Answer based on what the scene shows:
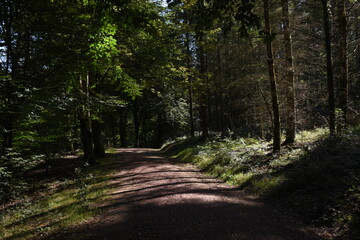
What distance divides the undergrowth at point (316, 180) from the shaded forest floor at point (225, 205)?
20 millimetres

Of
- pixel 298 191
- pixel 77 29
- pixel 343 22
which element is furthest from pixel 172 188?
pixel 343 22

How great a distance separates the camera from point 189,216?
515cm

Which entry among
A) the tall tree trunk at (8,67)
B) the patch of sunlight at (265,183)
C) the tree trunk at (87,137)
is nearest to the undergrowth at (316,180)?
the patch of sunlight at (265,183)

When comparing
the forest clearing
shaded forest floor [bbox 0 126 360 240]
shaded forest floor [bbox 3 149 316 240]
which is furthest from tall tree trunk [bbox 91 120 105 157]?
shaded forest floor [bbox 3 149 316 240]

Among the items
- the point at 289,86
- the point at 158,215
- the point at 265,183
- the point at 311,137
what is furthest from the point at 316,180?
the point at 311,137

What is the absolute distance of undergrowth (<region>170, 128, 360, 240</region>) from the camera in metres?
4.43

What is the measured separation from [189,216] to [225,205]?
3.87ft

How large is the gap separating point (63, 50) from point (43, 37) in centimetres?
112

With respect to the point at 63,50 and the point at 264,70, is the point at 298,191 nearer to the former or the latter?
the point at 63,50

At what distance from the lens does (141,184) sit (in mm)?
8430

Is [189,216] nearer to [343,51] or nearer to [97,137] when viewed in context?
[343,51]

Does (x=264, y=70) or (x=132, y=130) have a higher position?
(x=264, y=70)

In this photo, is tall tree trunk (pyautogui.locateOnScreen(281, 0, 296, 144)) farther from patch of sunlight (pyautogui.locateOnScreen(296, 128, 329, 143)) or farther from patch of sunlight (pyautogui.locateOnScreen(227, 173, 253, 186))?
patch of sunlight (pyautogui.locateOnScreen(227, 173, 253, 186))

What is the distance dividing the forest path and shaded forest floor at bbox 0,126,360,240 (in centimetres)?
2
